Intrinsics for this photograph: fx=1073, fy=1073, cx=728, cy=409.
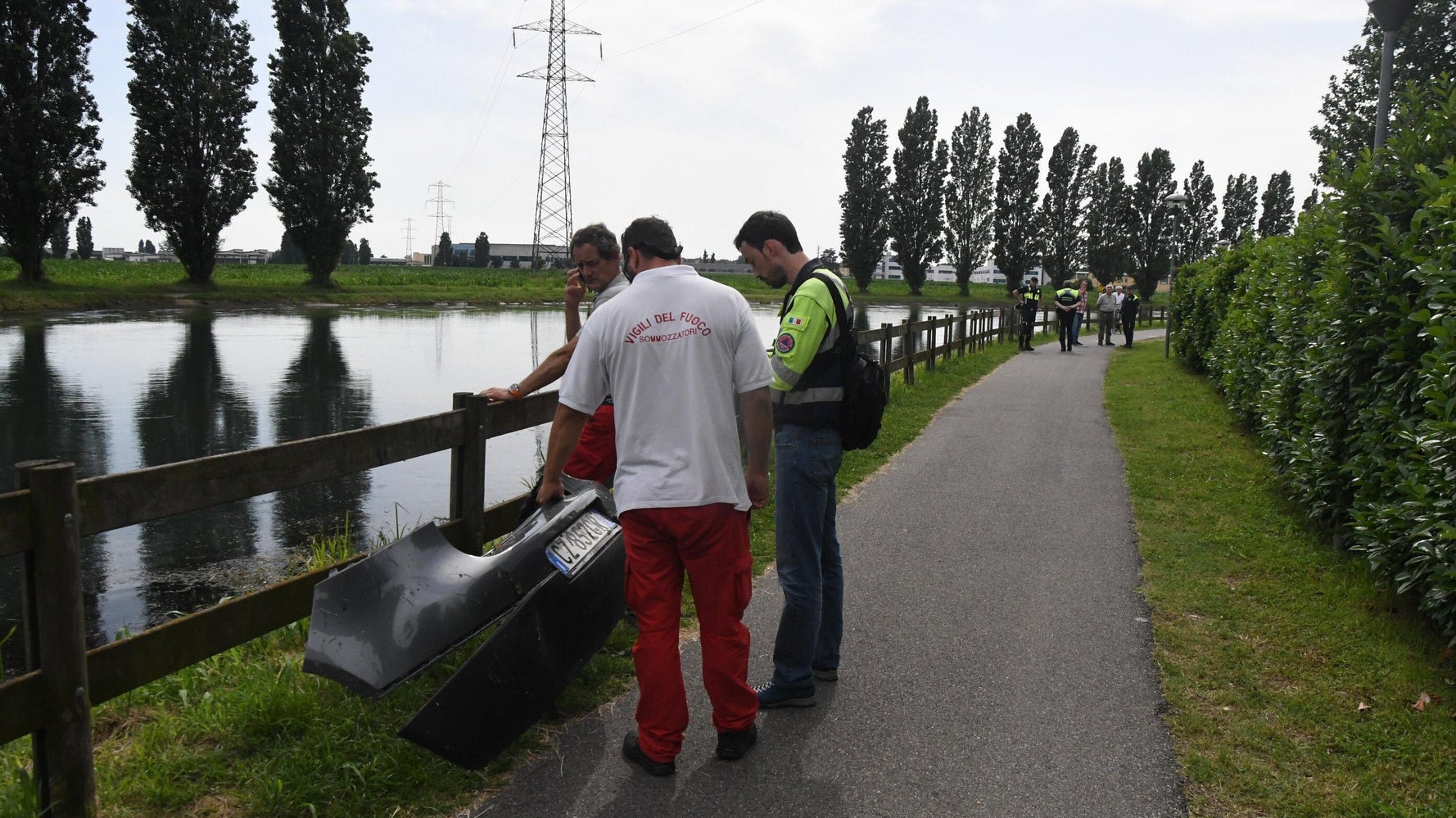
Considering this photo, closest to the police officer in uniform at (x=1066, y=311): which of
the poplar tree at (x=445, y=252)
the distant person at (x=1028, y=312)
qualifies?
the distant person at (x=1028, y=312)

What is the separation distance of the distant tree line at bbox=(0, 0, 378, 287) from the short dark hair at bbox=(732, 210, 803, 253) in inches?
1695

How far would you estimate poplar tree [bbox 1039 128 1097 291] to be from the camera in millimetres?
76125

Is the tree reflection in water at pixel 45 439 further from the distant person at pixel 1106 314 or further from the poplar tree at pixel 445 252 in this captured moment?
the poplar tree at pixel 445 252

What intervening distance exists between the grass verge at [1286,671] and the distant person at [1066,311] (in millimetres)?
18319

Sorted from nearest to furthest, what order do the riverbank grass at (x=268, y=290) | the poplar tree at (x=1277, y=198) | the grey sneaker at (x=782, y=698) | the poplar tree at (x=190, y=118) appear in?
the grey sneaker at (x=782, y=698) < the riverbank grass at (x=268, y=290) < the poplar tree at (x=190, y=118) < the poplar tree at (x=1277, y=198)

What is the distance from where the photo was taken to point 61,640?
10.3 feet

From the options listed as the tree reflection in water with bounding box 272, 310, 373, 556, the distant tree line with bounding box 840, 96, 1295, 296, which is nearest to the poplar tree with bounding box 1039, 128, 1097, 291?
the distant tree line with bounding box 840, 96, 1295, 296

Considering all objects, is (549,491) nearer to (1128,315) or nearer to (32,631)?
(32,631)

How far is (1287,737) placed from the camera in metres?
4.14

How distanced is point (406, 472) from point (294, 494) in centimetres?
140

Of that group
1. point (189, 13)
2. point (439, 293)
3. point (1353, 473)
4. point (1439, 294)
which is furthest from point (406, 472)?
point (439, 293)

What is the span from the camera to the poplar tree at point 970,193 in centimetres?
7462

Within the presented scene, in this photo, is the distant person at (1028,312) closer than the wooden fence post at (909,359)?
No

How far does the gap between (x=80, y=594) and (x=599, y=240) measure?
2.43m
